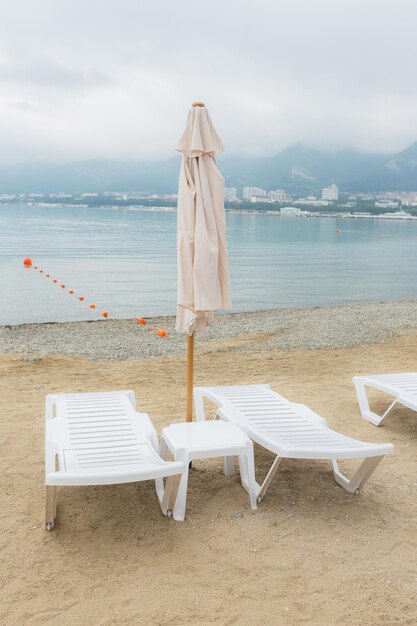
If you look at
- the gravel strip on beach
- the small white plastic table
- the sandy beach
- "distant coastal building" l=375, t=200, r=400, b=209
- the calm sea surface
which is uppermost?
Answer: "distant coastal building" l=375, t=200, r=400, b=209

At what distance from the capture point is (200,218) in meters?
4.56

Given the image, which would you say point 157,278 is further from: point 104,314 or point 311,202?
point 311,202

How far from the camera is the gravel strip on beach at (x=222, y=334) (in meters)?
11.3

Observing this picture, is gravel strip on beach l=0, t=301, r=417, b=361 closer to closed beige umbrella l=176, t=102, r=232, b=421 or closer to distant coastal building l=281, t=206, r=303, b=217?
closed beige umbrella l=176, t=102, r=232, b=421

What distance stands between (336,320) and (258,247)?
124 ft

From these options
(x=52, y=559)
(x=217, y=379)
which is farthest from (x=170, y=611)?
(x=217, y=379)

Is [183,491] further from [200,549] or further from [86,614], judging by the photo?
[86,614]

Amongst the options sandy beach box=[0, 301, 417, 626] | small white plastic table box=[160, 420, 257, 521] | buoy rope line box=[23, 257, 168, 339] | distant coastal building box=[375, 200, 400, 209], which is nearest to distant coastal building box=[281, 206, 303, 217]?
distant coastal building box=[375, 200, 400, 209]

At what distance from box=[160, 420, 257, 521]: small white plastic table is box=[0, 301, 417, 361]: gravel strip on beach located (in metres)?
6.27

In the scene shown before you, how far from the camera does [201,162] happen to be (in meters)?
4.61

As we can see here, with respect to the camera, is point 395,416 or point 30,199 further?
point 30,199

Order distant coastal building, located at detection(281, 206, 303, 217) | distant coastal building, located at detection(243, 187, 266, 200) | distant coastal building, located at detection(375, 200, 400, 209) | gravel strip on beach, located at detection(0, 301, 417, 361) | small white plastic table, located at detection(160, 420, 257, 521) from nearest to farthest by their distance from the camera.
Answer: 1. small white plastic table, located at detection(160, 420, 257, 521)
2. gravel strip on beach, located at detection(0, 301, 417, 361)
3. distant coastal building, located at detection(281, 206, 303, 217)
4. distant coastal building, located at detection(375, 200, 400, 209)
5. distant coastal building, located at detection(243, 187, 266, 200)

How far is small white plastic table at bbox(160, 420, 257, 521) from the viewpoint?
4043mm

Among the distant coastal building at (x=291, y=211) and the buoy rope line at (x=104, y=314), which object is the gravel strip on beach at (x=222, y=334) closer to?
the buoy rope line at (x=104, y=314)
